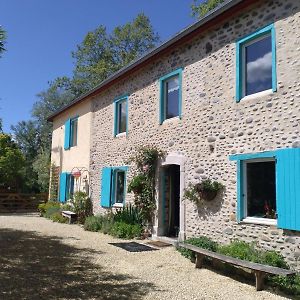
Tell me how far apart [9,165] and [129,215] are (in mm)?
13437

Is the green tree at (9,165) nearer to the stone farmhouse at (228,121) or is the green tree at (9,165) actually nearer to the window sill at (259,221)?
the stone farmhouse at (228,121)

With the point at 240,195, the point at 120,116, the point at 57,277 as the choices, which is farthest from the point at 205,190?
the point at 120,116

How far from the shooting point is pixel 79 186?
16266mm

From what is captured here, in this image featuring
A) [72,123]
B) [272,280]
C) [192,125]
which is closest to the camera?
→ [272,280]

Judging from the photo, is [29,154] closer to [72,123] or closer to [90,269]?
[72,123]

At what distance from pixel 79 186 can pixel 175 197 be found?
21.6 ft

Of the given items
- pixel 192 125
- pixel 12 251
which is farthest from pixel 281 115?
pixel 12 251

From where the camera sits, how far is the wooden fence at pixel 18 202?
21703 mm

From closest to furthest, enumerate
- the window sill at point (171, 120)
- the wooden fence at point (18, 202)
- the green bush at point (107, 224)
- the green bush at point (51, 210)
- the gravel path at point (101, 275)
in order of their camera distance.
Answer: the gravel path at point (101, 275), the window sill at point (171, 120), the green bush at point (107, 224), the green bush at point (51, 210), the wooden fence at point (18, 202)

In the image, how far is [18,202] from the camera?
22219mm

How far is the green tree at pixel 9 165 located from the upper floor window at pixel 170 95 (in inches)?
576

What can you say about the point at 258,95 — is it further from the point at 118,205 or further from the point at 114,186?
the point at 114,186

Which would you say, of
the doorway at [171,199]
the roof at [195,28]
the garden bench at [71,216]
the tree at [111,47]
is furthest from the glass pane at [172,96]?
the tree at [111,47]

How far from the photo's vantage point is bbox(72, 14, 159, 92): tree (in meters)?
32.4
